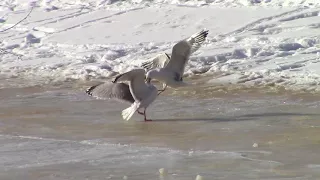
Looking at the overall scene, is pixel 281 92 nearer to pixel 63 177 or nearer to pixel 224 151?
pixel 224 151

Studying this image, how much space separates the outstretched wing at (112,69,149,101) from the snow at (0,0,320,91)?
9.32 feet

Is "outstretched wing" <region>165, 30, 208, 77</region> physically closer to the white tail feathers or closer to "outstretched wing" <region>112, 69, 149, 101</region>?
"outstretched wing" <region>112, 69, 149, 101</region>

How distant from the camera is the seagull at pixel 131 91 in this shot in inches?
391

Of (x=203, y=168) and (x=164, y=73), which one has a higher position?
(x=203, y=168)

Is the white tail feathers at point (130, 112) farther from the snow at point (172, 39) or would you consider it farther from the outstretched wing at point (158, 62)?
the snow at point (172, 39)

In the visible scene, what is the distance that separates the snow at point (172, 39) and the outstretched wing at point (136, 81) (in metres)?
2.84

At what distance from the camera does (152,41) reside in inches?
659

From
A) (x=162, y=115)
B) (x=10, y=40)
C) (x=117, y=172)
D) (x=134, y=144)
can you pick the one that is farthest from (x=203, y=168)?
(x=10, y=40)

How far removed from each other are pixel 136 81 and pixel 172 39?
21.7 ft

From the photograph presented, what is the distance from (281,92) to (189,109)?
1.58 meters

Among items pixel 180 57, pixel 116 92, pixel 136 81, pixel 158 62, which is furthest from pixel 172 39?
pixel 136 81

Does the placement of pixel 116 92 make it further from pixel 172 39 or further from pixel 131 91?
pixel 172 39

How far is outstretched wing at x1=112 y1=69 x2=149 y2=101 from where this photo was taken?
9.82 meters

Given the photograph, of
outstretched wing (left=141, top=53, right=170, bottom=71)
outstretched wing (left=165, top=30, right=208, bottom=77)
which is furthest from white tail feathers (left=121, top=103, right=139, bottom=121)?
outstretched wing (left=141, top=53, right=170, bottom=71)
